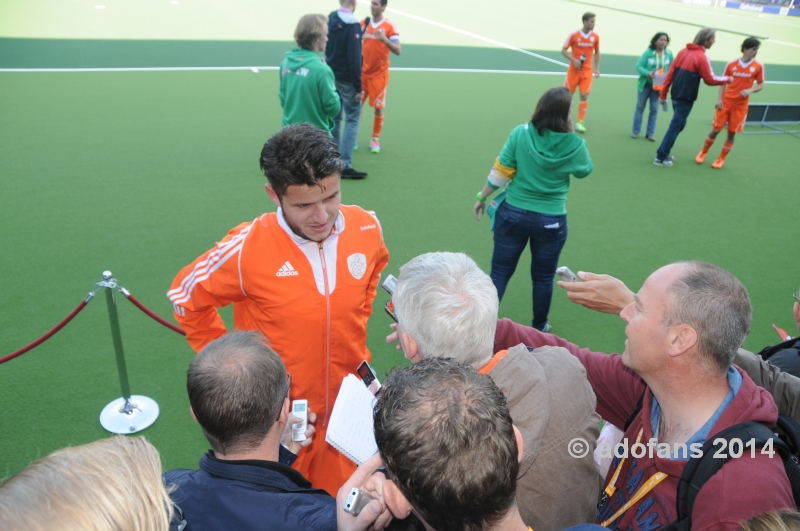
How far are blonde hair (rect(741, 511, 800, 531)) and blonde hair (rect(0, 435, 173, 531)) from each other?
1.29 m

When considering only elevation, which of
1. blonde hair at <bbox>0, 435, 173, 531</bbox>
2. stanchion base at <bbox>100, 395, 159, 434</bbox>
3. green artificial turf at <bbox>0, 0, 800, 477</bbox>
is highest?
blonde hair at <bbox>0, 435, 173, 531</bbox>

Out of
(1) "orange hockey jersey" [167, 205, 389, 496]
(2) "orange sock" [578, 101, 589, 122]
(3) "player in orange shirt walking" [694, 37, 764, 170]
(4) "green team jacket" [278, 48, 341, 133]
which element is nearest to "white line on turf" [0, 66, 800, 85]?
(2) "orange sock" [578, 101, 589, 122]

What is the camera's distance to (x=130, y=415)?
3863mm

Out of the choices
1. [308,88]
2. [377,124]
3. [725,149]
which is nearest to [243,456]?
[308,88]

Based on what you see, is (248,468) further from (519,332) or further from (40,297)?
(40,297)

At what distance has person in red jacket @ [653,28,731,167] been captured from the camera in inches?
339

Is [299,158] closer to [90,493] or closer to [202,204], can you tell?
[90,493]

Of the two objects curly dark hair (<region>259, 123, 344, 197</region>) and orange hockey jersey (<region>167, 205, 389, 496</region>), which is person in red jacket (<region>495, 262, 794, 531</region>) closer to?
orange hockey jersey (<region>167, 205, 389, 496</region>)

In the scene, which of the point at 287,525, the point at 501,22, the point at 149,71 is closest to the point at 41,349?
the point at 287,525

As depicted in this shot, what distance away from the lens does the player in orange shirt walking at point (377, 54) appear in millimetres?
8320

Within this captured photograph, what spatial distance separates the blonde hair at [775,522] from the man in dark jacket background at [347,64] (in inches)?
261

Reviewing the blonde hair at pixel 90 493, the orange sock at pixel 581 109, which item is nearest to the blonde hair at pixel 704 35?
the orange sock at pixel 581 109

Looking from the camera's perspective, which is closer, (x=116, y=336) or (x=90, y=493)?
(x=90, y=493)

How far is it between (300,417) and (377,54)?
7.29 meters
